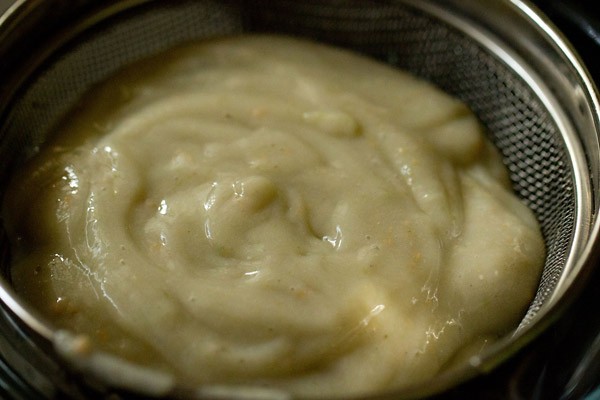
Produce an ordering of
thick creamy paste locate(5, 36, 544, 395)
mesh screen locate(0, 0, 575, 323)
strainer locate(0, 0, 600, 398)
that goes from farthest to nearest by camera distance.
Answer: mesh screen locate(0, 0, 575, 323) → strainer locate(0, 0, 600, 398) → thick creamy paste locate(5, 36, 544, 395)

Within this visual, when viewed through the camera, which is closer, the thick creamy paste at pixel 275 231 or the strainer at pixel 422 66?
the thick creamy paste at pixel 275 231

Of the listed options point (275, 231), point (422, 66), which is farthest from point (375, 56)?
point (275, 231)

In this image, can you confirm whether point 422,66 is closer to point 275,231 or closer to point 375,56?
point 375,56

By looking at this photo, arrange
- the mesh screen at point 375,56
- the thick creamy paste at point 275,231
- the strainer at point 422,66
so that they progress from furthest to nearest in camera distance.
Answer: the mesh screen at point 375,56
the strainer at point 422,66
the thick creamy paste at point 275,231

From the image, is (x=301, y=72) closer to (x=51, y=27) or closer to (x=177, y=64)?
(x=177, y=64)

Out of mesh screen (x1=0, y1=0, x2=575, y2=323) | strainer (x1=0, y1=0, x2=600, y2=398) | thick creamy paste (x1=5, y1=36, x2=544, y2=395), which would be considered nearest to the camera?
thick creamy paste (x1=5, y1=36, x2=544, y2=395)
